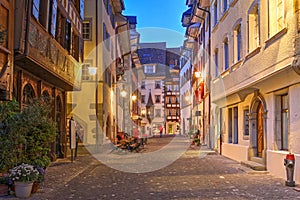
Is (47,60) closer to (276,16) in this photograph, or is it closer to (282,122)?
(276,16)

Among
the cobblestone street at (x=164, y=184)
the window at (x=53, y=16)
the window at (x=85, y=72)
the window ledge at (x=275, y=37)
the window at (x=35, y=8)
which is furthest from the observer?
the window at (x=85, y=72)

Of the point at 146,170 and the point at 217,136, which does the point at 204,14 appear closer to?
the point at 217,136

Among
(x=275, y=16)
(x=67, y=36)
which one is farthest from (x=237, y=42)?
(x=67, y=36)

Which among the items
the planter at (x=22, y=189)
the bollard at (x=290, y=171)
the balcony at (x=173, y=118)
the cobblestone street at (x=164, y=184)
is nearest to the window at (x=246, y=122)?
the cobblestone street at (x=164, y=184)

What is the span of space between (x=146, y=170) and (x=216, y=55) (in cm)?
1229

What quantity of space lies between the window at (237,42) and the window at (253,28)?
2.25 m

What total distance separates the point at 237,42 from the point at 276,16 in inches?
251

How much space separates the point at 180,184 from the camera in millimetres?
12125

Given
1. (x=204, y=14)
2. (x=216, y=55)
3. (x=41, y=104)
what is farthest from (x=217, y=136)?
(x=41, y=104)

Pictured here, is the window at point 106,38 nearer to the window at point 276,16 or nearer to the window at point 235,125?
the window at point 235,125

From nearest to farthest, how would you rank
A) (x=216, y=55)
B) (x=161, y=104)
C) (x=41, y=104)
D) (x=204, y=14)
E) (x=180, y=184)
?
(x=41, y=104)
(x=180, y=184)
(x=216, y=55)
(x=204, y=14)
(x=161, y=104)

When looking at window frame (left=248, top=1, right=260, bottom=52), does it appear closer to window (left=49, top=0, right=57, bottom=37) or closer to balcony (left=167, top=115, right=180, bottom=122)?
window (left=49, top=0, right=57, bottom=37)

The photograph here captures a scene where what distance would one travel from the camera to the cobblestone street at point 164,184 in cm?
1028

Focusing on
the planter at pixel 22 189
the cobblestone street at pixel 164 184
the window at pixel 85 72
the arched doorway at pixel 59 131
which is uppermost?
the window at pixel 85 72
